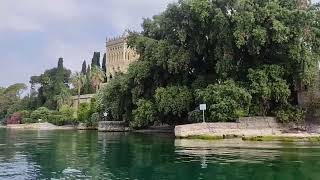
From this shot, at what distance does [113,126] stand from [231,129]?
28.4 meters

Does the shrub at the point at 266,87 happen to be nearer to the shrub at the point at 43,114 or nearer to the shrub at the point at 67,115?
the shrub at the point at 67,115

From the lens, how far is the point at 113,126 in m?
68.9

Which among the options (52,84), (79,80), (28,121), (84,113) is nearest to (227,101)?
(84,113)

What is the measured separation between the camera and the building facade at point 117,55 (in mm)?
126125

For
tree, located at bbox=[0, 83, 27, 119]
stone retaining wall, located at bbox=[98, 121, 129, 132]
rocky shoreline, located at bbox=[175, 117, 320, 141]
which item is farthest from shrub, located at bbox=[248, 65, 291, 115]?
tree, located at bbox=[0, 83, 27, 119]

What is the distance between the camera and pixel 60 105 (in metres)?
115

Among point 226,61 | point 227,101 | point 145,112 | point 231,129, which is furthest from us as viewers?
point 145,112

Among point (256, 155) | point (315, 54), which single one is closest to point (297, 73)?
point (315, 54)

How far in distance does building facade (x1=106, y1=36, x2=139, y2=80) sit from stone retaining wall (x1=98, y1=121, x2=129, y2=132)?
54.3 m

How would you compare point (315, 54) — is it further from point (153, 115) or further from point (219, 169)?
point (219, 169)

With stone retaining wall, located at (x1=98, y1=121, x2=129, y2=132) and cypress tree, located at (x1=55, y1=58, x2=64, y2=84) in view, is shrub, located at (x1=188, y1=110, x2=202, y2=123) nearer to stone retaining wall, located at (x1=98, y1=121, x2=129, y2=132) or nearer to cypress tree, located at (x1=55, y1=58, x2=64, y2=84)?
stone retaining wall, located at (x1=98, y1=121, x2=129, y2=132)

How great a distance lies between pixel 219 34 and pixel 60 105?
74.3 metres

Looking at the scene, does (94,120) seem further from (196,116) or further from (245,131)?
(245,131)

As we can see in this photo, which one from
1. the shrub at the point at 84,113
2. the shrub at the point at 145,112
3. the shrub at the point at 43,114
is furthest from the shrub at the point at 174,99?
the shrub at the point at 43,114
